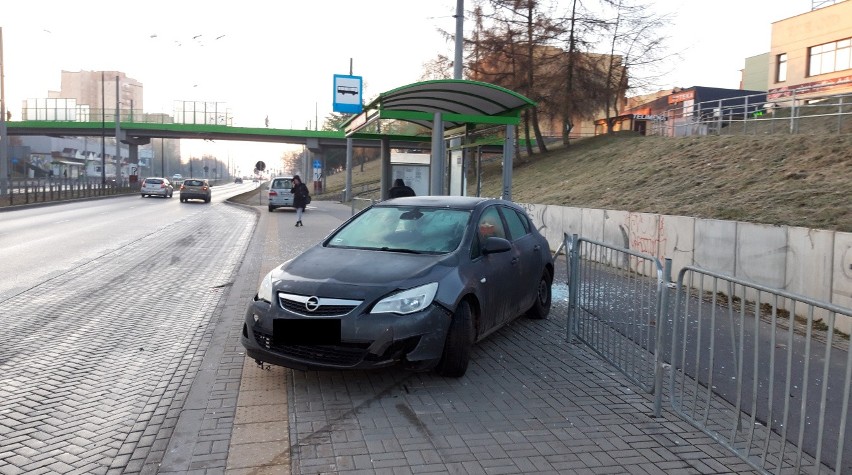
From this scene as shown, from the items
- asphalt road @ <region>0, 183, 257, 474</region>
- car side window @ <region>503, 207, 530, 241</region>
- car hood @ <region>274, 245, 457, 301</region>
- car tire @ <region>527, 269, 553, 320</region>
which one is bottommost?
asphalt road @ <region>0, 183, 257, 474</region>

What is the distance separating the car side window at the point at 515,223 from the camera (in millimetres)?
7176

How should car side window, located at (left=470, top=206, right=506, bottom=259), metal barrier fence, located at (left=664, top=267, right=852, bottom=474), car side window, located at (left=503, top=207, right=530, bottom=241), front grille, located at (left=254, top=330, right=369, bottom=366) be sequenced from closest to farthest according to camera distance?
metal barrier fence, located at (left=664, top=267, right=852, bottom=474)
front grille, located at (left=254, top=330, right=369, bottom=366)
car side window, located at (left=470, top=206, right=506, bottom=259)
car side window, located at (left=503, top=207, right=530, bottom=241)

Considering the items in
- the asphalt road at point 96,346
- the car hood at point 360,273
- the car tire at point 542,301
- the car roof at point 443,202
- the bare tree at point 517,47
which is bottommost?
the asphalt road at point 96,346

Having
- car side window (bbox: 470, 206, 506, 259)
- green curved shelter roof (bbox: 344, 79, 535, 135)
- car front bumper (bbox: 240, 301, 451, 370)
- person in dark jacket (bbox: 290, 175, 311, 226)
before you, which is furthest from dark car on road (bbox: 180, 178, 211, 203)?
car front bumper (bbox: 240, 301, 451, 370)

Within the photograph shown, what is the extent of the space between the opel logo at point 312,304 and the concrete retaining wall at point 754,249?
169 inches

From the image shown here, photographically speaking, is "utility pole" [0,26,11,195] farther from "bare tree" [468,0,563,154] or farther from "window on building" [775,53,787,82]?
"window on building" [775,53,787,82]

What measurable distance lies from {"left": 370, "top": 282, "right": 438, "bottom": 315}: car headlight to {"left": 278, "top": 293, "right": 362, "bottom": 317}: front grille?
185mm

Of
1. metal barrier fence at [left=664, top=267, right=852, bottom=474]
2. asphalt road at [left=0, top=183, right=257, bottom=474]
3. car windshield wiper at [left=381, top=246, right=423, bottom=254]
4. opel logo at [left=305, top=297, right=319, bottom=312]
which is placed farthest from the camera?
car windshield wiper at [left=381, top=246, right=423, bottom=254]

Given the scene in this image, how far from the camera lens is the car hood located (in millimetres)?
5074

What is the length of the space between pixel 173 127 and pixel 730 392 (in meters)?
60.5

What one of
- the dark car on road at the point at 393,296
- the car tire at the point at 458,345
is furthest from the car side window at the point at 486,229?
the car tire at the point at 458,345

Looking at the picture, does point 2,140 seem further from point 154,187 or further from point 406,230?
point 406,230

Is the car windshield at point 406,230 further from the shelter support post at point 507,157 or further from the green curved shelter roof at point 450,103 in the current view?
the shelter support post at point 507,157

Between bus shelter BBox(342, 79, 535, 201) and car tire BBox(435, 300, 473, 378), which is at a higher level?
bus shelter BBox(342, 79, 535, 201)
